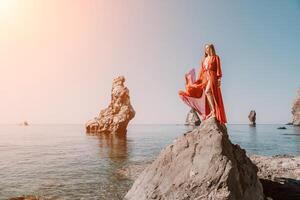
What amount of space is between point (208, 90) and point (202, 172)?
4.28 m

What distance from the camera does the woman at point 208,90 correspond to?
12.4 meters

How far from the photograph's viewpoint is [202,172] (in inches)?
372

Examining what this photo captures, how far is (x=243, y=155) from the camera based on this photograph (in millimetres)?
11047

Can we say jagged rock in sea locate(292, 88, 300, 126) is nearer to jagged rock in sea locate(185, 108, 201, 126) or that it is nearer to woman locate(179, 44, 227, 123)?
jagged rock in sea locate(185, 108, 201, 126)

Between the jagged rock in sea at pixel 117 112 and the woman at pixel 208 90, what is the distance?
2403 inches

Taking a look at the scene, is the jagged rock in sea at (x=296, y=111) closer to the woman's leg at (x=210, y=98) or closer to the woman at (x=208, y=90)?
the woman at (x=208, y=90)

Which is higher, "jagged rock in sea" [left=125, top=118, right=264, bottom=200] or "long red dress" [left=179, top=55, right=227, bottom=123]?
"long red dress" [left=179, top=55, right=227, bottom=123]

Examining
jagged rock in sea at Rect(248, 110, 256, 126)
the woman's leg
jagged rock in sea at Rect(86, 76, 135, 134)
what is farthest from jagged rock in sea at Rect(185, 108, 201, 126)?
the woman's leg

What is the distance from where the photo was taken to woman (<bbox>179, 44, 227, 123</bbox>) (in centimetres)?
1241

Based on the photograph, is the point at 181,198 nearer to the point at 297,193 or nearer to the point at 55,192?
the point at 297,193

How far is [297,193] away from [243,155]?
3.69 meters

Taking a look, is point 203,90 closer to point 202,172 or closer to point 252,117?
point 202,172

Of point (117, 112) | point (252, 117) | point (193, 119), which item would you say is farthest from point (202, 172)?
point (252, 117)

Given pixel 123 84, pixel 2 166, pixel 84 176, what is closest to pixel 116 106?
pixel 123 84
